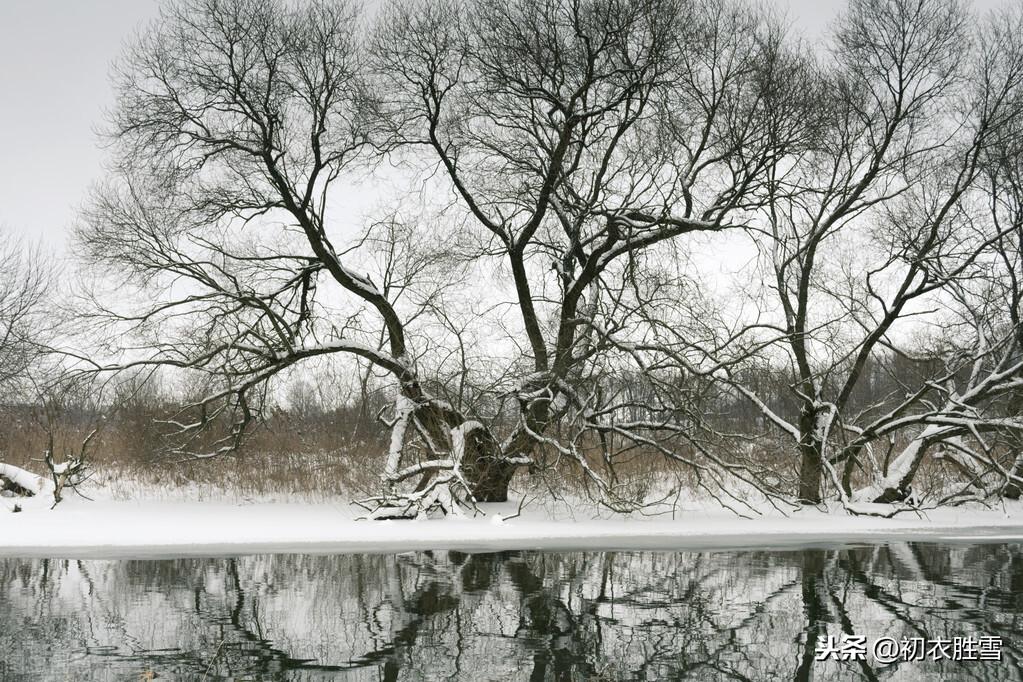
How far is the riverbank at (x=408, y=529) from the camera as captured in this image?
1480 centimetres

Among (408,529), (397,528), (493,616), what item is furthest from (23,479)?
(493,616)

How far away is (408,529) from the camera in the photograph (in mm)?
16484

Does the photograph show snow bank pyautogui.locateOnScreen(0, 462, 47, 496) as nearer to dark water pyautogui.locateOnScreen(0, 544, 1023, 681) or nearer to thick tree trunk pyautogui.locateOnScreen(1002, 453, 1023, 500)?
dark water pyautogui.locateOnScreen(0, 544, 1023, 681)

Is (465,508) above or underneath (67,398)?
underneath

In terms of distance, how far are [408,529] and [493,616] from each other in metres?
8.01

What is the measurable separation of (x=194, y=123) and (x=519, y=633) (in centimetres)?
1490

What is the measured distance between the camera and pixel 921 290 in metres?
21.0

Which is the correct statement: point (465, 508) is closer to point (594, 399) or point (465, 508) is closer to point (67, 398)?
point (594, 399)

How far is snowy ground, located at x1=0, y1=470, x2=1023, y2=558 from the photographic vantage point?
14828 millimetres

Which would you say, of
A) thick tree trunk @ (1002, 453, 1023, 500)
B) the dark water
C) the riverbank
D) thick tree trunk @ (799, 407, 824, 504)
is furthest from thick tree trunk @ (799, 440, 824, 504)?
the dark water

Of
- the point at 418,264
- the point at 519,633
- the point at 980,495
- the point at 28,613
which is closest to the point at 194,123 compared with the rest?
the point at 418,264

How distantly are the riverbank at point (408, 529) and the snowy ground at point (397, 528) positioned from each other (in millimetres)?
18

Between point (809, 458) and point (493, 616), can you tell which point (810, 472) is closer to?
point (809, 458)

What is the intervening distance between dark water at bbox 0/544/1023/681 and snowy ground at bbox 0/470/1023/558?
1.55 metres
